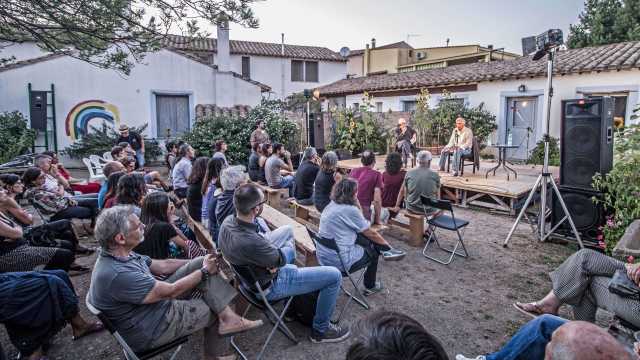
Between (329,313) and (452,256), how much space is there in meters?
2.20

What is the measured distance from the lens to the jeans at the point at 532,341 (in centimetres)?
197

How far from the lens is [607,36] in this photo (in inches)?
712

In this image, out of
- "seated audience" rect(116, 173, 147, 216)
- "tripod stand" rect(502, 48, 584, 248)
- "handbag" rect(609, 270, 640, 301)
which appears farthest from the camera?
"tripod stand" rect(502, 48, 584, 248)

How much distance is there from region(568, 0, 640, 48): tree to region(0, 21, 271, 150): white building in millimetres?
16065

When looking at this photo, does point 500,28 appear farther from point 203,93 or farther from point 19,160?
point 19,160

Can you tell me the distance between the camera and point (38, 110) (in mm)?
10961

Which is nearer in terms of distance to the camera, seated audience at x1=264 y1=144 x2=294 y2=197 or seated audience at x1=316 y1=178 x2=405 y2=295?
seated audience at x1=316 y1=178 x2=405 y2=295

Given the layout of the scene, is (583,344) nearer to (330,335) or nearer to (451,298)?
(330,335)

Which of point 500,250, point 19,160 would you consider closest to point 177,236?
point 500,250

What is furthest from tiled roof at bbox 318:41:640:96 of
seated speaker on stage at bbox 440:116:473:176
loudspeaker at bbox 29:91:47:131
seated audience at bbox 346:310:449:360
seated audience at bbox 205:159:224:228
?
seated audience at bbox 346:310:449:360

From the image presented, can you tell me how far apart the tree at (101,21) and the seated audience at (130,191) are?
2.00 m

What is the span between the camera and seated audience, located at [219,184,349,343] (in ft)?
8.61

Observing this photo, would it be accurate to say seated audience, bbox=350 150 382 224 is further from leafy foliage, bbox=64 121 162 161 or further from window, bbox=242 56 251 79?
window, bbox=242 56 251 79

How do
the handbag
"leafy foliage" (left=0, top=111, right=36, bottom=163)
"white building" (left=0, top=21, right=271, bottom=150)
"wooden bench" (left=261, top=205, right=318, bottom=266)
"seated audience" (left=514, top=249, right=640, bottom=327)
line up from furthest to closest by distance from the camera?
"white building" (left=0, top=21, right=271, bottom=150)
"leafy foliage" (left=0, top=111, right=36, bottom=163)
"wooden bench" (left=261, top=205, right=318, bottom=266)
"seated audience" (left=514, top=249, right=640, bottom=327)
the handbag
